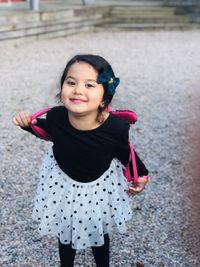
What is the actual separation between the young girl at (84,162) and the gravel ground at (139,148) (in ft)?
2.07

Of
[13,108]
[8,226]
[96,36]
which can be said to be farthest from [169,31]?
[8,226]

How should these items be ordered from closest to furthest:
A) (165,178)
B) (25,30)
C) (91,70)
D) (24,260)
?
(91,70), (24,260), (165,178), (25,30)

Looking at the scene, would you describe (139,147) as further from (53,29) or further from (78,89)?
(53,29)

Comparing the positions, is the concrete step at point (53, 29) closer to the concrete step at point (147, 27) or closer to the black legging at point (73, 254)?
the concrete step at point (147, 27)

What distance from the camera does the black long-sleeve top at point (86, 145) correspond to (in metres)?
2.18

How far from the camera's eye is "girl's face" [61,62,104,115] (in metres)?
2.03

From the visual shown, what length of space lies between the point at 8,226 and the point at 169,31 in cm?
1022

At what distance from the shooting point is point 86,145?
218 cm

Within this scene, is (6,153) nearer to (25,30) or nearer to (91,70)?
(91,70)

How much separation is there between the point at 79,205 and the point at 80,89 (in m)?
0.57

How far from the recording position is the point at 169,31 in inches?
494

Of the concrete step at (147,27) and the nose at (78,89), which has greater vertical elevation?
the nose at (78,89)

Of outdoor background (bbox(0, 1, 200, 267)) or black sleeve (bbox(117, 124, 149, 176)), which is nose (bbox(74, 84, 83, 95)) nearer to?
black sleeve (bbox(117, 124, 149, 176))

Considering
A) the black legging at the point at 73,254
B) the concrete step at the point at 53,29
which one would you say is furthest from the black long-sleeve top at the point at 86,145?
the concrete step at the point at 53,29
